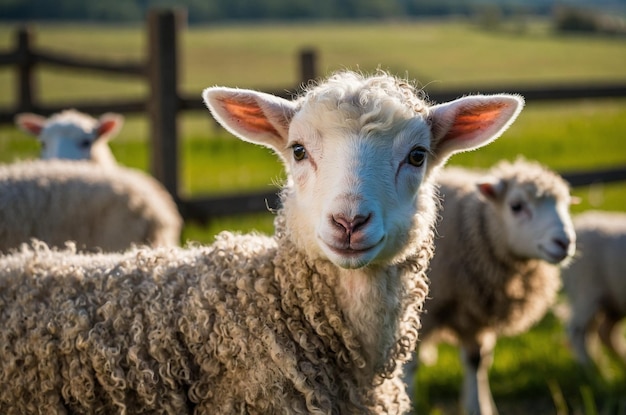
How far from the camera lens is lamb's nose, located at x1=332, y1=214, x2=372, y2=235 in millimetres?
2598

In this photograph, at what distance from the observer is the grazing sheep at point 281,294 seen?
277 cm

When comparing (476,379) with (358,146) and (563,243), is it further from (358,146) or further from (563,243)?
(358,146)

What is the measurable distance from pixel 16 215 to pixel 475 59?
32809 mm

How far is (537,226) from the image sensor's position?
200 inches

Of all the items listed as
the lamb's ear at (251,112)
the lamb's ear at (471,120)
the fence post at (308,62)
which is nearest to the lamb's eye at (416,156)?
the lamb's ear at (471,120)

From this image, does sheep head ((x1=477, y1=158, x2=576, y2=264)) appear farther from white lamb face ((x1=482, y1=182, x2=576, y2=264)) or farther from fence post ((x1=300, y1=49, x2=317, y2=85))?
fence post ((x1=300, y1=49, x2=317, y2=85))

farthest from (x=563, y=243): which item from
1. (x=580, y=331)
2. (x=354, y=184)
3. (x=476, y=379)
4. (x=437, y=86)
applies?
(x=437, y=86)

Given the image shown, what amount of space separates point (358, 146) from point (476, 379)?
299 cm

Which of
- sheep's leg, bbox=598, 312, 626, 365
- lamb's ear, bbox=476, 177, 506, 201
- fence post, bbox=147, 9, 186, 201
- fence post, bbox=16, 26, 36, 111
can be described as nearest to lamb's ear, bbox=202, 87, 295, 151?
lamb's ear, bbox=476, 177, 506, 201

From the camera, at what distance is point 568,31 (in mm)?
38969

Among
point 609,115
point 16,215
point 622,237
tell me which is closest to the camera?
point 16,215

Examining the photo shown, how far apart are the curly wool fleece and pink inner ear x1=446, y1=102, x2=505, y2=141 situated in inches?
22.9

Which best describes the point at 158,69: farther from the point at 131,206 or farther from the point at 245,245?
the point at 245,245

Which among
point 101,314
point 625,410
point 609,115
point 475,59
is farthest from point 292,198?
point 475,59
